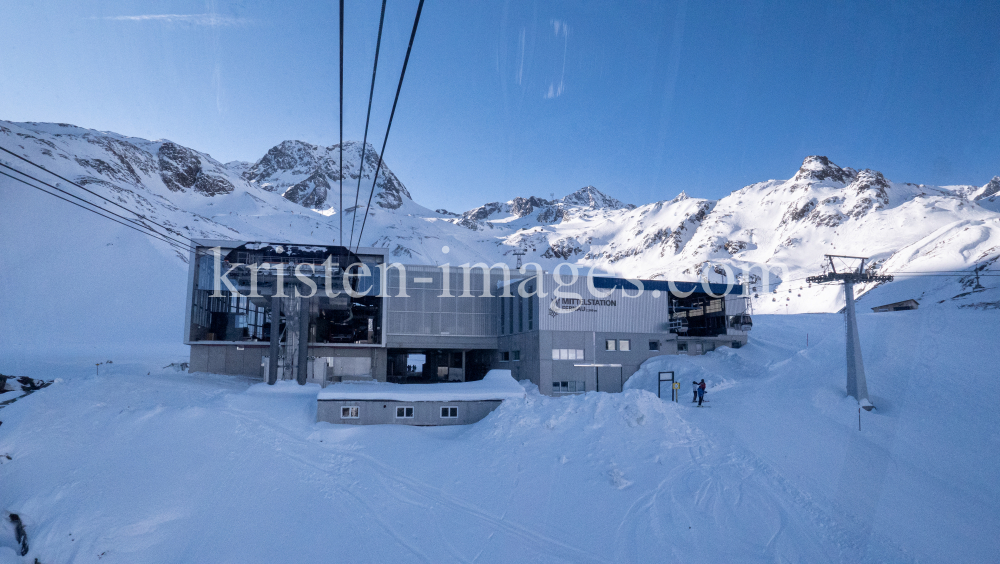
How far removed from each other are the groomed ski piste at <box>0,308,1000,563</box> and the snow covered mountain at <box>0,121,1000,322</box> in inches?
1716

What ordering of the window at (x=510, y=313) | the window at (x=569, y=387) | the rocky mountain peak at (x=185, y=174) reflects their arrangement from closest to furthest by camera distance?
the window at (x=569, y=387) < the window at (x=510, y=313) < the rocky mountain peak at (x=185, y=174)

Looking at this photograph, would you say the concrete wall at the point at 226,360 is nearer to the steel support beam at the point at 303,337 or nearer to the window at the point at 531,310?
the steel support beam at the point at 303,337

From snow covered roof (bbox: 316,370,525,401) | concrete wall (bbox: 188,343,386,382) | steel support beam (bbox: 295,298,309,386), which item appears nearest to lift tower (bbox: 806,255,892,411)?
snow covered roof (bbox: 316,370,525,401)

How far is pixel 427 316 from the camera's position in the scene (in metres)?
35.1

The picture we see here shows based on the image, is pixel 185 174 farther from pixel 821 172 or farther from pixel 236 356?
pixel 821 172

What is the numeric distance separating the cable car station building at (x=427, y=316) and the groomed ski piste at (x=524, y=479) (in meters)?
8.84

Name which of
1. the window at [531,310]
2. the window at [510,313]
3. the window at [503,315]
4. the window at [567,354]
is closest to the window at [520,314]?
the window at [510,313]

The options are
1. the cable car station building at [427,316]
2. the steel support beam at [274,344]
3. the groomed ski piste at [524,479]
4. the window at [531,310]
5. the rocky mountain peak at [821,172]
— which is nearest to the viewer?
the groomed ski piste at [524,479]

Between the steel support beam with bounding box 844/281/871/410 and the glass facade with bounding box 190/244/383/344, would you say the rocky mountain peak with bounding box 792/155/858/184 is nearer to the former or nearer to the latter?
the steel support beam with bounding box 844/281/871/410

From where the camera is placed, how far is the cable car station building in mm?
28703

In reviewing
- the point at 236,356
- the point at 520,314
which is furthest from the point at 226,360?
the point at 520,314

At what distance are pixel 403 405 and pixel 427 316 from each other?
15465mm

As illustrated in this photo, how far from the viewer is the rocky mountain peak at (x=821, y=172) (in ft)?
498

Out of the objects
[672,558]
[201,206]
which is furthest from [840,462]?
[201,206]
